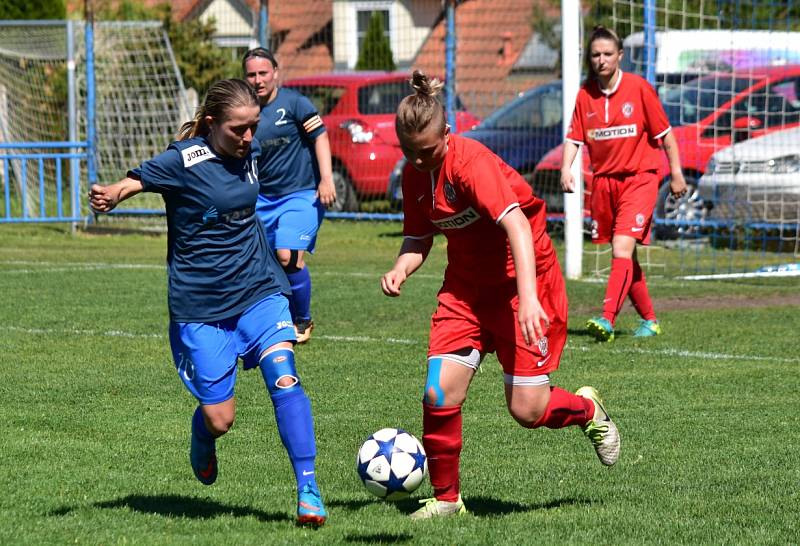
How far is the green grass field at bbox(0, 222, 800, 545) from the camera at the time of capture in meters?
5.17

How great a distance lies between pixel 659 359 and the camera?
905 cm

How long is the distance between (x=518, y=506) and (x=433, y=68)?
604 inches

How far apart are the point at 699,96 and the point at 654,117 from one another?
5.91m

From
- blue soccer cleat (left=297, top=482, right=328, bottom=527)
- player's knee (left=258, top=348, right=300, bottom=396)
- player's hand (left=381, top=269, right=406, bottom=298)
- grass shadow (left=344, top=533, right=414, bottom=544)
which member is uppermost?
player's hand (left=381, top=269, right=406, bottom=298)

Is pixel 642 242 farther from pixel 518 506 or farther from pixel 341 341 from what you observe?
pixel 518 506

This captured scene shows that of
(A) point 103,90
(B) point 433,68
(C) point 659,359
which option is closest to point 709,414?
(C) point 659,359

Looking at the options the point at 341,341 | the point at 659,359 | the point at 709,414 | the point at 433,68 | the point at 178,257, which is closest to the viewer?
the point at 178,257

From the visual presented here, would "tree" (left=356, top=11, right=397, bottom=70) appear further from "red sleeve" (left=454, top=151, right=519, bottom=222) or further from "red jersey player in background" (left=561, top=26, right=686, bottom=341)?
"red sleeve" (left=454, top=151, right=519, bottom=222)

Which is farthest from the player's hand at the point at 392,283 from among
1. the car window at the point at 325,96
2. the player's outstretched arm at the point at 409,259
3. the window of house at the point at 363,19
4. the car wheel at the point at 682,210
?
the window of house at the point at 363,19

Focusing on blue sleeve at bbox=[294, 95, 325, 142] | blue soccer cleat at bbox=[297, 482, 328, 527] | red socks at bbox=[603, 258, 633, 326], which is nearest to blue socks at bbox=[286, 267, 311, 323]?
blue sleeve at bbox=[294, 95, 325, 142]

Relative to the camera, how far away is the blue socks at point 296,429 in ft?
16.9

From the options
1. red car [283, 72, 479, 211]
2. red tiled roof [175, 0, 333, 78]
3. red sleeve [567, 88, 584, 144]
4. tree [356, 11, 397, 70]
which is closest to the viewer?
red sleeve [567, 88, 584, 144]

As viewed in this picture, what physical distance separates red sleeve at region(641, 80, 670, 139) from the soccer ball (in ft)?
17.7

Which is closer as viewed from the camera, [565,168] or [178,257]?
[178,257]
